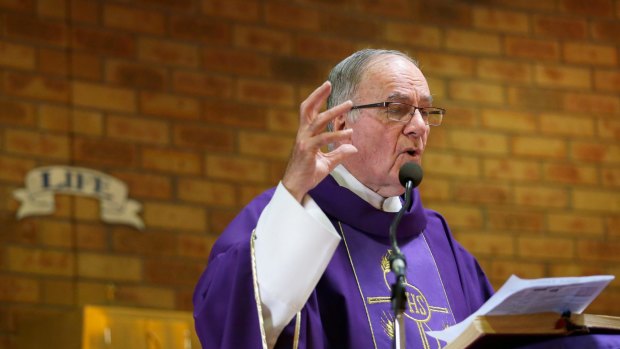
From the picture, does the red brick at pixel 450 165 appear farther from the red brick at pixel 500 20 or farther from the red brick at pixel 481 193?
the red brick at pixel 500 20

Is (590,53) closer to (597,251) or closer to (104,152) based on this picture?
(597,251)

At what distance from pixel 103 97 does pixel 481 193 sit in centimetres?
229

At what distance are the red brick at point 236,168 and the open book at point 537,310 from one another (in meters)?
3.46

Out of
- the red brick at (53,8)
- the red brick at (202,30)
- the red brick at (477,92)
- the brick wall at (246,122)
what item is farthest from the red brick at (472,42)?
the red brick at (53,8)

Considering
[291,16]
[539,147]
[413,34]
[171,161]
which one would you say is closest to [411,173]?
[171,161]

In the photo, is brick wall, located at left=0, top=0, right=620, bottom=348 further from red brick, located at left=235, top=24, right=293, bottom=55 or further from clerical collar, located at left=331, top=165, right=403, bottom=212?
clerical collar, located at left=331, top=165, right=403, bottom=212

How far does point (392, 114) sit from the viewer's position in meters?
3.88

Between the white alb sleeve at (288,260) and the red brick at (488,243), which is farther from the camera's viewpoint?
the red brick at (488,243)

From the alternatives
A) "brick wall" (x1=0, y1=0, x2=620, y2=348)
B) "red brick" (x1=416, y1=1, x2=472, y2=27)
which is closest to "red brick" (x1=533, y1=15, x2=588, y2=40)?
"brick wall" (x1=0, y1=0, x2=620, y2=348)

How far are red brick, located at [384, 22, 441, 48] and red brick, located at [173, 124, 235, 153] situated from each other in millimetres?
1209

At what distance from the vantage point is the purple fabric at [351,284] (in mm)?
3119

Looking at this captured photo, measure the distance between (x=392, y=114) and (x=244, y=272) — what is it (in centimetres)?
101

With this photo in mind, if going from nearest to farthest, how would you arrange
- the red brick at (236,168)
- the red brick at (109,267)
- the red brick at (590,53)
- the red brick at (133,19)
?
the red brick at (109,267) → the red brick at (133,19) → the red brick at (236,168) → the red brick at (590,53)

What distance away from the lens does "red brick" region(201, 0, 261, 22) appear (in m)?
6.32
